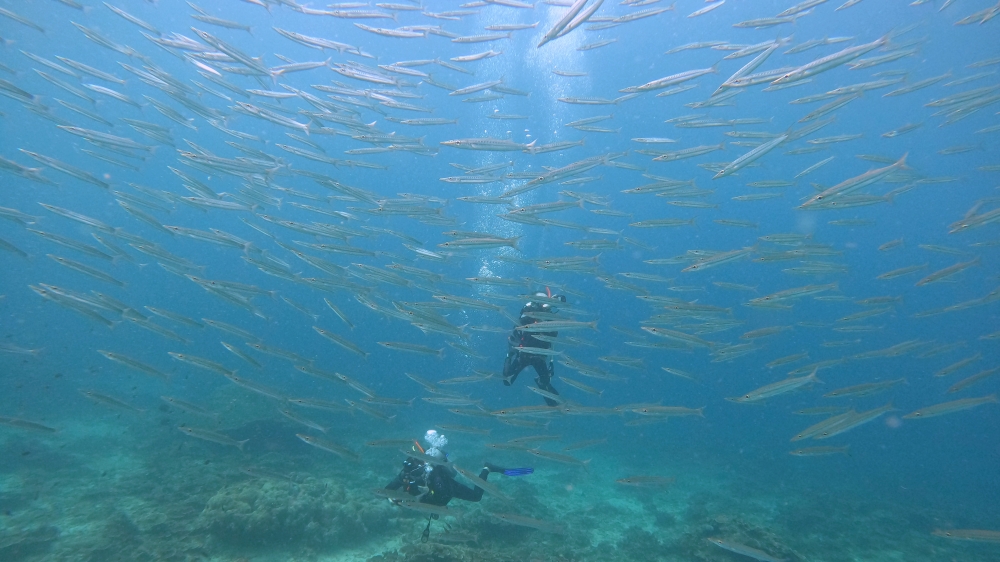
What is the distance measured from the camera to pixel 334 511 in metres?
7.63

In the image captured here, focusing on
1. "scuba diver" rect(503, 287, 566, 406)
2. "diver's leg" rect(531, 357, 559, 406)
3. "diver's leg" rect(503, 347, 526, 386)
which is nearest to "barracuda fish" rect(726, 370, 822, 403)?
"scuba diver" rect(503, 287, 566, 406)

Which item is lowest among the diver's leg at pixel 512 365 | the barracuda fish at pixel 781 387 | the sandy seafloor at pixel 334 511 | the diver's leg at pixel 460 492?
the sandy seafloor at pixel 334 511

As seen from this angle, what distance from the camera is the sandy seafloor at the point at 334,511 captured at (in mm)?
6770

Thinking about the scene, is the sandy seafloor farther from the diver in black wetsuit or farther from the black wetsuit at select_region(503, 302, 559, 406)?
the black wetsuit at select_region(503, 302, 559, 406)

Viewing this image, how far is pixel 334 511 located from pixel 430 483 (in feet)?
8.60

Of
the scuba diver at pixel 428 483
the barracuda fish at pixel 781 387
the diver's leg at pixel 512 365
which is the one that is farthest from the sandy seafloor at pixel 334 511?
the barracuda fish at pixel 781 387

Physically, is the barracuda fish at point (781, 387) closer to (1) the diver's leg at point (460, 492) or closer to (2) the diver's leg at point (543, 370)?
(2) the diver's leg at point (543, 370)

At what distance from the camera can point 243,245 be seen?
738 cm

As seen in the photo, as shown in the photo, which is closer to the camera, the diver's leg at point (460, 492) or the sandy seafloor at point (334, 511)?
the diver's leg at point (460, 492)

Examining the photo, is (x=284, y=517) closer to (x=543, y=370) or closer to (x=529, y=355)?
(x=529, y=355)

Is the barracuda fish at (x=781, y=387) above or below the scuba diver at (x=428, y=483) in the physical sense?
above

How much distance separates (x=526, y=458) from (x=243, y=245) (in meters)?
11.9

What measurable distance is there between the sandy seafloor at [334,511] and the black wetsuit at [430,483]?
688mm

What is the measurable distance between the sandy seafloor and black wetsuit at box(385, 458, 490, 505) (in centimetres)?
69
